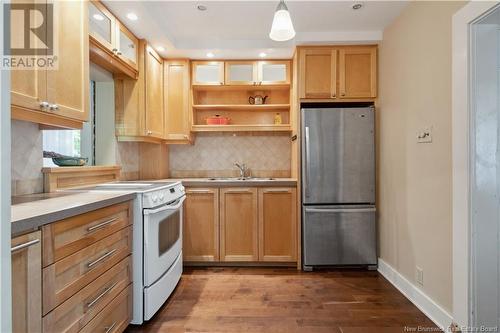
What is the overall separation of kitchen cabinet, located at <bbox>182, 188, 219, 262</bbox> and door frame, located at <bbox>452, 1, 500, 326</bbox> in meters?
2.14

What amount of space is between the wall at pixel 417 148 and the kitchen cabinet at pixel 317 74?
52 cm

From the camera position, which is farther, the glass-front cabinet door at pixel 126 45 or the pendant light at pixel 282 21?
the glass-front cabinet door at pixel 126 45

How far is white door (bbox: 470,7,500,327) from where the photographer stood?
1.62m

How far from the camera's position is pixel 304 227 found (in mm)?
2959

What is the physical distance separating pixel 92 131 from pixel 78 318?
185 centimetres

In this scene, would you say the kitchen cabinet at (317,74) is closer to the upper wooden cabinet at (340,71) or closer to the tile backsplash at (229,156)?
the upper wooden cabinet at (340,71)

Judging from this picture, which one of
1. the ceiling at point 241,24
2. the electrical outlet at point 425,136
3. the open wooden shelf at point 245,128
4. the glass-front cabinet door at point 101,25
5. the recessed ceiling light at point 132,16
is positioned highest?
the ceiling at point 241,24

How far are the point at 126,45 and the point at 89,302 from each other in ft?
7.23

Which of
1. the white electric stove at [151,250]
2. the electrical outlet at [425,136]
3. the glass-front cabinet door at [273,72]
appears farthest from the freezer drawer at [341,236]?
the glass-front cabinet door at [273,72]

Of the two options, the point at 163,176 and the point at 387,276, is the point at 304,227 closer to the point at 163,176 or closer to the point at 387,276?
the point at 387,276

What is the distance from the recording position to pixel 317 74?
303 cm

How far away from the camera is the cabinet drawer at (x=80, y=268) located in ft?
3.82

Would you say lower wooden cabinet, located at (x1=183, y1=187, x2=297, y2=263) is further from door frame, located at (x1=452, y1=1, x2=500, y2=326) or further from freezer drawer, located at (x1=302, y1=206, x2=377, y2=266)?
door frame, located at (x1=452, y1=1, x2=500, y2=326)

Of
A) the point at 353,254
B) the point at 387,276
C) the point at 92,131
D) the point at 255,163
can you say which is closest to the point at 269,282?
the point at 353,254
